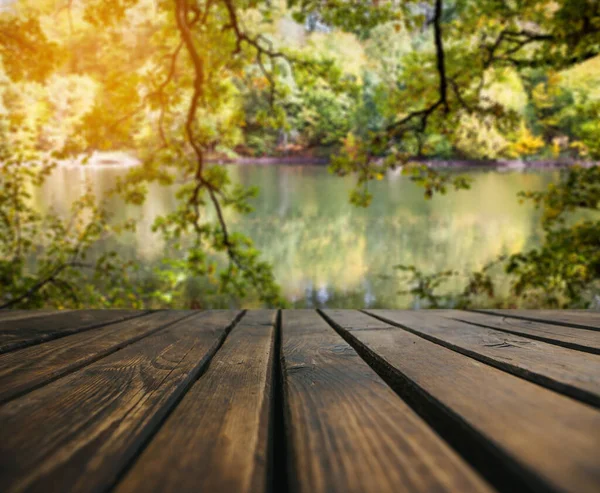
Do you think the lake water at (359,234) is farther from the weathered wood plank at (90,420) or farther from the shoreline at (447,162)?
the shoreline at (447,162)

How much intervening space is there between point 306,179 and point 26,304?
27404 millimetres

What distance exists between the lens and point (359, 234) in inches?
629

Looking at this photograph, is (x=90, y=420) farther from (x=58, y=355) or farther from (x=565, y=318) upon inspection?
(x=565, y=318)

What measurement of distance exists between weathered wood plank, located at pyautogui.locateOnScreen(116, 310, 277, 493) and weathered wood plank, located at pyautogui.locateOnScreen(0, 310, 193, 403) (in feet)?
1.22

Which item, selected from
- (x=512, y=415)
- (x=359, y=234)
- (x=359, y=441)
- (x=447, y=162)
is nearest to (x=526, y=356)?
(x=512, y=415)

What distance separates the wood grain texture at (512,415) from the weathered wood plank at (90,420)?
1.63 ft

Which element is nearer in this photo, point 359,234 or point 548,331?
point 548,331

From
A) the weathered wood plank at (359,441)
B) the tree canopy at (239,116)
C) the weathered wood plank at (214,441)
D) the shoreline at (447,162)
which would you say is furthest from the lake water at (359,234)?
the shoreline at (447,162)

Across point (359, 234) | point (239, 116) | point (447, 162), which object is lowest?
point (359, 234)

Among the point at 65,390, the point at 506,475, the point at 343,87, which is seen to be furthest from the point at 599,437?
the point at 343,87

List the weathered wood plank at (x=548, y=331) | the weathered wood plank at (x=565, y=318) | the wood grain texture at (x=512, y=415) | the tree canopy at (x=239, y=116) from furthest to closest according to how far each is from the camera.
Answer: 1. the tree canopy at (x=239, y=116)
2. the weathered wood plank at (x=565, y=318)
3. the weathered wood plank at (x=548, y=331)
4. the wood grain texture at (x=512, y=415)

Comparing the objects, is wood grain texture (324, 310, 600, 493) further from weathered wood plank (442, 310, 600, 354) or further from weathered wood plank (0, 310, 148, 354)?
weathered wood plank (0, 310, 148, 354)

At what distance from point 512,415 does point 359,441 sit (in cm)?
26

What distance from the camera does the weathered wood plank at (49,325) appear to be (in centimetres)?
A: 131
